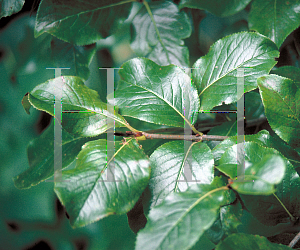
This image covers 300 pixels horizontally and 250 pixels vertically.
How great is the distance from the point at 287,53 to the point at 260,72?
282 mm

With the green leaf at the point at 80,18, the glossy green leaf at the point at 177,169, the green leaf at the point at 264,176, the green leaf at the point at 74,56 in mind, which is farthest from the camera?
the green leaf at the point at 74,56

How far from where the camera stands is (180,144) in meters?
0.38

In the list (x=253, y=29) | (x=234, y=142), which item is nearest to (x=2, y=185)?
(x=234, y=142)

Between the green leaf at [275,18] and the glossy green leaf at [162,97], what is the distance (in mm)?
224

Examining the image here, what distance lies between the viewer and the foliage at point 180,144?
11.0 inches

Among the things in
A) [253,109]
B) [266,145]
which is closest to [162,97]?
[266,145]

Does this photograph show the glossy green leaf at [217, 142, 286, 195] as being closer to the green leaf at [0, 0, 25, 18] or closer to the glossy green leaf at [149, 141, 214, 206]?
the glossy green leaf at [149, 141, 214, 206]

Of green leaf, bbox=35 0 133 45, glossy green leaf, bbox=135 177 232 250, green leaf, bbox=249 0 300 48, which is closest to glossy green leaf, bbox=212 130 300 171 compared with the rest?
glossy green leaf, bbox=135 177 232 250

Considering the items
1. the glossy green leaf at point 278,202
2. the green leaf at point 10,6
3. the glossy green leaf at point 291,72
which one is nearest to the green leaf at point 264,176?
the glossy green leaf at point 278,202

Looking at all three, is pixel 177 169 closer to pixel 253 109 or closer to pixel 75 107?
pixel 75 107

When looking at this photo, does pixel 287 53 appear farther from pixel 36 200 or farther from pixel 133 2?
pixel 36 200

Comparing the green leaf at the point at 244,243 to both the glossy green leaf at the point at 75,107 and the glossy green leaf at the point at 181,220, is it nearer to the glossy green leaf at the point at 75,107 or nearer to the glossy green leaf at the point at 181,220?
the glossy green leaf at the point at 181,220

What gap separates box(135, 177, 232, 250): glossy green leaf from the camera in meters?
0.25

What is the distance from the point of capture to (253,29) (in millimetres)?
494
